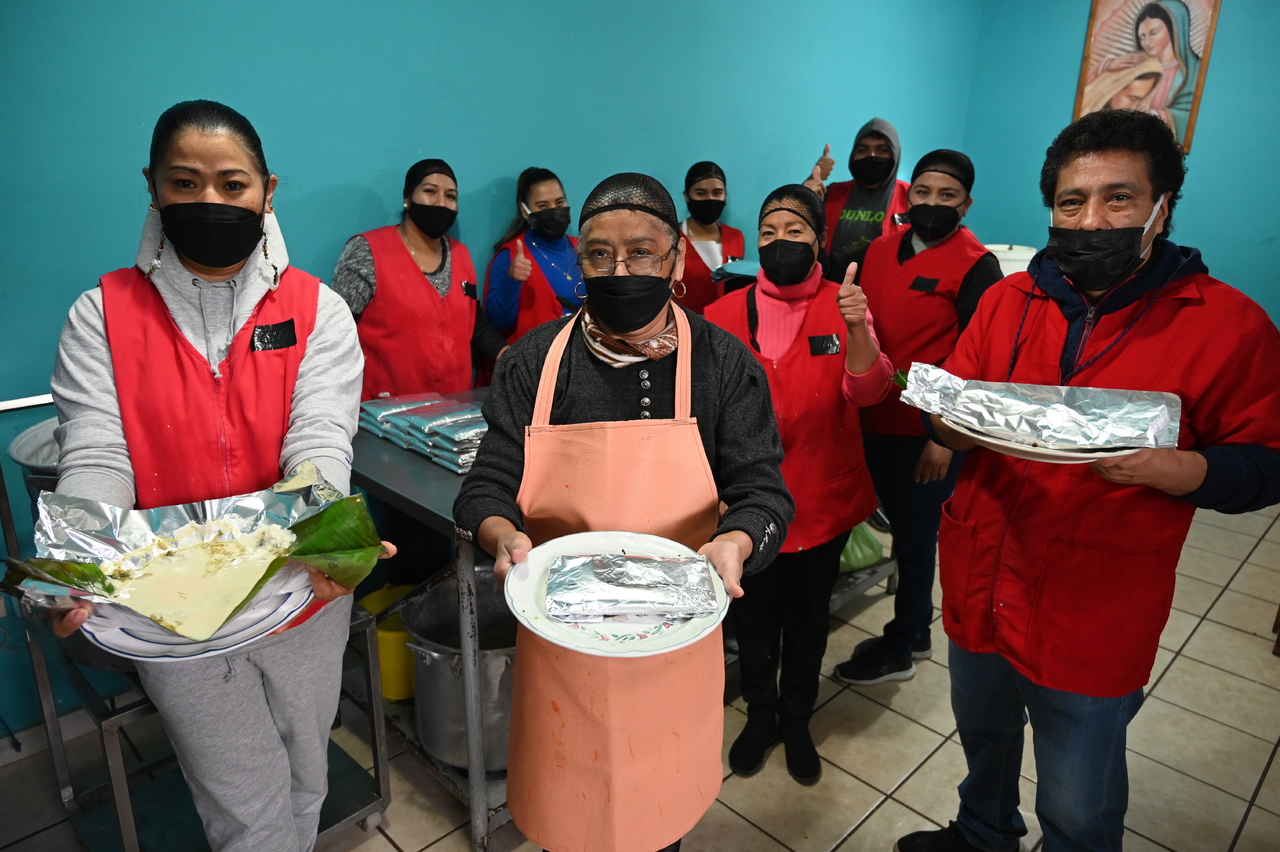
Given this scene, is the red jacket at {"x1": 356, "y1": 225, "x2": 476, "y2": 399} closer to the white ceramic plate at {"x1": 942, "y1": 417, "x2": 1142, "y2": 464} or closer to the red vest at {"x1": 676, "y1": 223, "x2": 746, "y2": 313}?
the red vest at {"x1": 676, "y1": 223, "x2": 746, "y2": 313}

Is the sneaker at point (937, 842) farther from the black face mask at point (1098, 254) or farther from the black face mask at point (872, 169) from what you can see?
the black face mask at point (872, 169)

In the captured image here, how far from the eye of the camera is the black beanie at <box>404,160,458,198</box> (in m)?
2.91

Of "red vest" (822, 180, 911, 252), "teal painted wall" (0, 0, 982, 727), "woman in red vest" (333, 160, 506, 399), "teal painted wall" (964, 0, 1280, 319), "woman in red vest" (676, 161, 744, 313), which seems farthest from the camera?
"teal painted wall" (964, 0, 1280, 319)

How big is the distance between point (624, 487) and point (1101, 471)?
0.88 meters

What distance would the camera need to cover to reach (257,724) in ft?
5.29

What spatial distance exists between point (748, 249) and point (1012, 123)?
329cm

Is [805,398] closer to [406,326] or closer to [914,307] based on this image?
[914,307]

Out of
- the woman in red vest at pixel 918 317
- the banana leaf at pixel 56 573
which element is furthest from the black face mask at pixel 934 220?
the banana leaf at pixel 56 573

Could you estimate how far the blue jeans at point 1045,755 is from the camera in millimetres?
1551

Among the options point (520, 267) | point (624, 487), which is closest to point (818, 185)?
point (520, 267)

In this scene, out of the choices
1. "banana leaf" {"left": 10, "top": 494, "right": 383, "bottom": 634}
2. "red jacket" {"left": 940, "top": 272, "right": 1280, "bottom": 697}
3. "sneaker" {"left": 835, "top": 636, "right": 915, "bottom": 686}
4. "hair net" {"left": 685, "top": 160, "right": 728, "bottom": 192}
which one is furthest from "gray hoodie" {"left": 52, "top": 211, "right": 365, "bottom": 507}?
"hair net" {"left": 685, "top": 160, "right": 728, "bottom": 192}

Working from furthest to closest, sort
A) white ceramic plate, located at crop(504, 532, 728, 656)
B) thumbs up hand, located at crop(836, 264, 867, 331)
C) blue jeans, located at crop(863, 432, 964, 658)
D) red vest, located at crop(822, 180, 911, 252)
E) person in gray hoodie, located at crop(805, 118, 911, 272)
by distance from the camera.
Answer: red vest, located at crop(822, 180, 911, 252)
person in gray hoodie, located at crop(805, 118, 911, 272)
blue jeans, located at crop(863, 432, 964, 658)
thumbs up hand, located at crop(836, 264, 867, 331)
white ceramic plate, located at crop(504, 532, 728, 656)

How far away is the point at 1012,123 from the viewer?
6.45 meters

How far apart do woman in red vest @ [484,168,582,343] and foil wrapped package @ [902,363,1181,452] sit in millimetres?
1946
